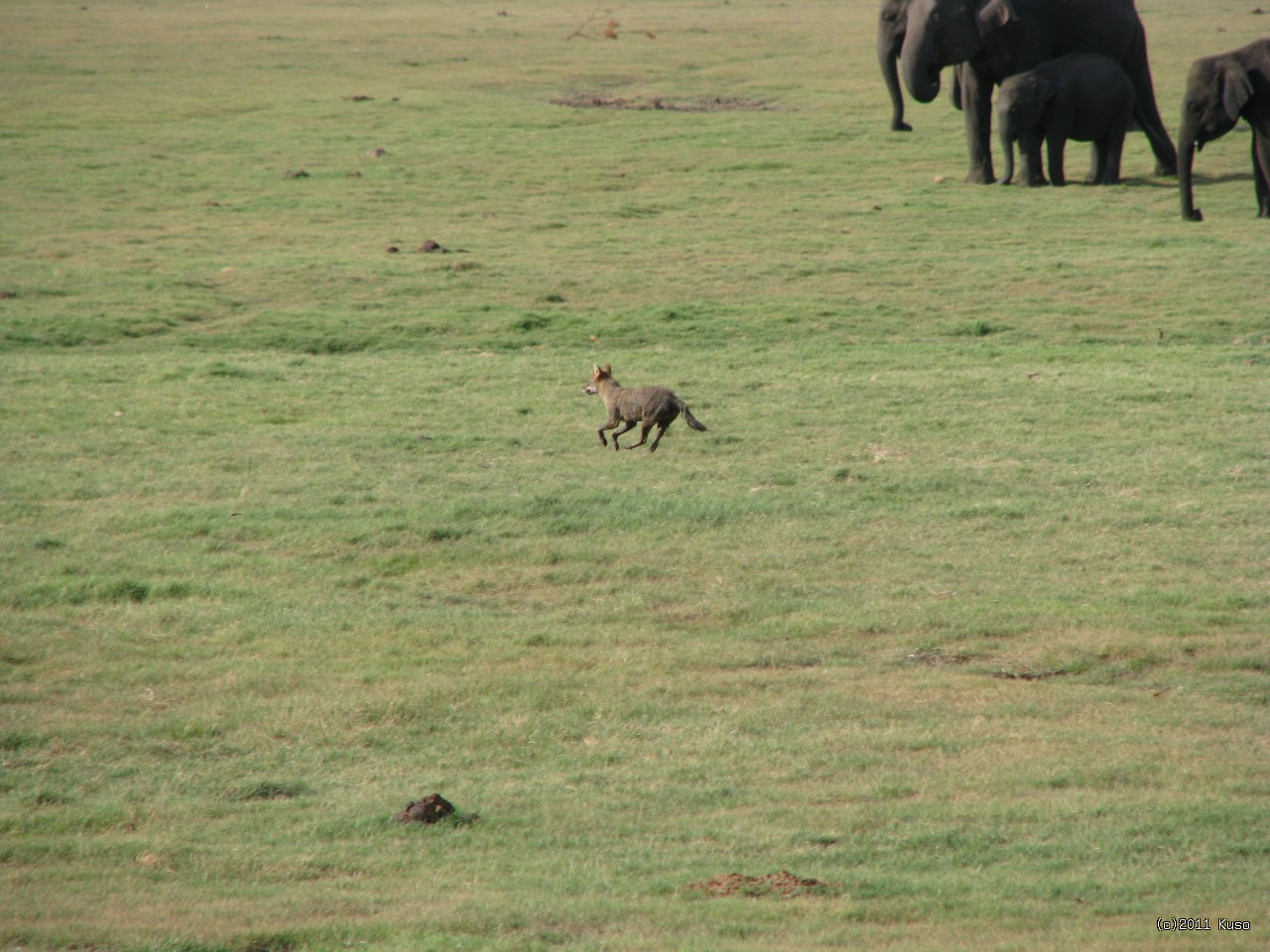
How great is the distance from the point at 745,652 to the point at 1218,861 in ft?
10.4

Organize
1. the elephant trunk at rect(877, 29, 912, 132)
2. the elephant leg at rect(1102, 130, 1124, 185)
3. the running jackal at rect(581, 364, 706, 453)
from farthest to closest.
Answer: the elephant trunk at rect(877, 29, 912, 132), the elephant leg at rect(1102, 130, 1124, 185), the running jackal at rect(581, 364, 706, 453)

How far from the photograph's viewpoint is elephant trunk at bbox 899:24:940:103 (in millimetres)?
27250

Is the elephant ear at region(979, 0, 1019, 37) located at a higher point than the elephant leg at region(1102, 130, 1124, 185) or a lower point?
higher

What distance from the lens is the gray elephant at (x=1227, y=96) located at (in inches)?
836

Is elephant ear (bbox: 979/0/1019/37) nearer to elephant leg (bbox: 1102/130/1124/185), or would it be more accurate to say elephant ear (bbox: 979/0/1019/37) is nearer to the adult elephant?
the adult elephant

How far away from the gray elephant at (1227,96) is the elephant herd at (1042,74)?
1.74m

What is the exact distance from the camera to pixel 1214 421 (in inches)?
527

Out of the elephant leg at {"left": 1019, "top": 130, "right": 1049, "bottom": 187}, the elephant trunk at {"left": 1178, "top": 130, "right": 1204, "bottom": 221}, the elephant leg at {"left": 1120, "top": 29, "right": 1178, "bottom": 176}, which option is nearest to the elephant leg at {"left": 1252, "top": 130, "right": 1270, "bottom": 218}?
the elephant trunk at {"left": 1178, "top": 130, "right": 1204, "bottom": 221}

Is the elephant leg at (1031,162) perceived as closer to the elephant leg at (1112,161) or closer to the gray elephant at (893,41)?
the elephant leg at (1112,161)

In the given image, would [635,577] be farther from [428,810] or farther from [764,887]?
[764,887]

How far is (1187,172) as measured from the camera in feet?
74.6

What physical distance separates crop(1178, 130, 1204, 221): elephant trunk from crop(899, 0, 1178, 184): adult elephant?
445 cm

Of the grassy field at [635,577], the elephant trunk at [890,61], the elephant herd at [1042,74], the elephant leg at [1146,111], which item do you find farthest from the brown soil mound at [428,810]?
the elephant trunk at [890,61]

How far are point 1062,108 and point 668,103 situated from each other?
1413 cm
